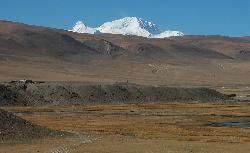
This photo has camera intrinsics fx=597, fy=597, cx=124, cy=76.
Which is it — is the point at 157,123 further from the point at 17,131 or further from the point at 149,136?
the point at 17,131

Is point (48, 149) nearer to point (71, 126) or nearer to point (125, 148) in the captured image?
point (125, 148)

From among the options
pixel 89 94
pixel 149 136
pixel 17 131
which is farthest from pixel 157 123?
pixel 89 94

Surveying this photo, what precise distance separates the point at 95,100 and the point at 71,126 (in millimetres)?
53379

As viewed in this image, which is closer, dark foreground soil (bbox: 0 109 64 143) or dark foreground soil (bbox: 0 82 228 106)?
dark foreground soil (bbox: 0 109 64 143)

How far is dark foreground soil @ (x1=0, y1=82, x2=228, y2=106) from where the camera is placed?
109125 mm

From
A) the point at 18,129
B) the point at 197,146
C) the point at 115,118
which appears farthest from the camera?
the point at 115,118

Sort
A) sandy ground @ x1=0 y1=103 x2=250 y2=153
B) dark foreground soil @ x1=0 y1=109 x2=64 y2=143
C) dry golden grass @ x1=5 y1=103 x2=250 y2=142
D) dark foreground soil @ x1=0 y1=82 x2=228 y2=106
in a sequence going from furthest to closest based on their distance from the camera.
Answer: dark foreground soil @ x1=0 y1=82 x2=228 y2=106 → dry golden grass @ x1=5 y1=103 x2=250 y2=142 → dark foreground soil @ x1=0 y1=109 x2=64 y2=143 → sandy ground @ x1=0 y1=103 x2=250 y2=153

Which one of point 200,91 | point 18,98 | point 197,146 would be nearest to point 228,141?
point 197,146

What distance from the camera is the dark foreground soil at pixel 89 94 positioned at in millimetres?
109125

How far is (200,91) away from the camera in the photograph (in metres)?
136

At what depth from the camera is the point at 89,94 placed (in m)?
119

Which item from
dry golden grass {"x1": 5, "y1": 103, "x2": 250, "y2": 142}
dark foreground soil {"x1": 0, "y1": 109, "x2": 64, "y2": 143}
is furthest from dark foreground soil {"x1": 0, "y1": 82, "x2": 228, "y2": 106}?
dark foreground soil {"x1": 0, "y1": 109, "x2": 64, "y2": 143}

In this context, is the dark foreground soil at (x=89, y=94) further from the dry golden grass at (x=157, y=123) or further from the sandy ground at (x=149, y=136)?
the sandy ground at (x=149, y=136)

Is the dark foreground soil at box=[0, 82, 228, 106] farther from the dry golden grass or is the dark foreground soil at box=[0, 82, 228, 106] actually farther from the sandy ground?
the sandy ground
